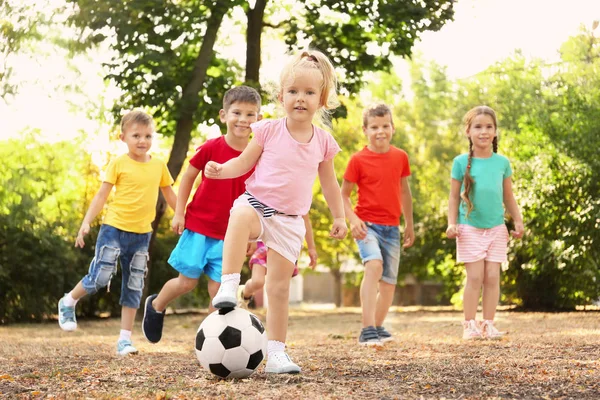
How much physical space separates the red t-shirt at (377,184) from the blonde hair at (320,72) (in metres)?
2.24

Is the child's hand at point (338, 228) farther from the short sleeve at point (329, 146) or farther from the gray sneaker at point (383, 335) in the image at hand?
the gray sneaker at point (383, 335)

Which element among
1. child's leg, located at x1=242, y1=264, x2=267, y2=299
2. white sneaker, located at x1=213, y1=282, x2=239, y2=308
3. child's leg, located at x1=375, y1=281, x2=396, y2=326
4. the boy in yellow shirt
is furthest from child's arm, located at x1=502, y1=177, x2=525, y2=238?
white sneaker, located at x1=213, y1=282, x2=239, y2=308

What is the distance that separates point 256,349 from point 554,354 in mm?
2318

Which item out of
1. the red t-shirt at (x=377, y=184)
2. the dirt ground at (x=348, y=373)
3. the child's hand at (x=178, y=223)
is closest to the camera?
the dirt ground at (x=348, y=373)

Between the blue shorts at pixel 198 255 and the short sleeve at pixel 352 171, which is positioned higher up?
the short sleeve at pixel 352 171

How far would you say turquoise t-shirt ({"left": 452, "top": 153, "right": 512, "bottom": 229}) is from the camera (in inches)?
295

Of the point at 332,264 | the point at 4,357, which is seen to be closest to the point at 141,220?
the point at 4,357

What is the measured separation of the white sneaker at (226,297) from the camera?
172 inches

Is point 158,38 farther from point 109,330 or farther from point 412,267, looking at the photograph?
point 412,267

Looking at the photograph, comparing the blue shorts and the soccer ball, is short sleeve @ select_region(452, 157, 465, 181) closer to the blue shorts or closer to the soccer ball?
the blue shorts

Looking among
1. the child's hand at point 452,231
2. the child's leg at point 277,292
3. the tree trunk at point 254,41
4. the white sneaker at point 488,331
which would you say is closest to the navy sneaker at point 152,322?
the child's leg at point 277,292

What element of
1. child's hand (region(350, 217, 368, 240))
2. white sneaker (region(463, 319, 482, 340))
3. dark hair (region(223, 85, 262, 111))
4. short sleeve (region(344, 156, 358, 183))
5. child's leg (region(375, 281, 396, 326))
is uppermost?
dark hair (region(223, 85, 262, 111))

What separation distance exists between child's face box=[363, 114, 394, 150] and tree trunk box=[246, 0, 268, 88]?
296 inches

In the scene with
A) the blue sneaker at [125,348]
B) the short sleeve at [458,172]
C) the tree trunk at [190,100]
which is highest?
the tree trunk at [190,100]
